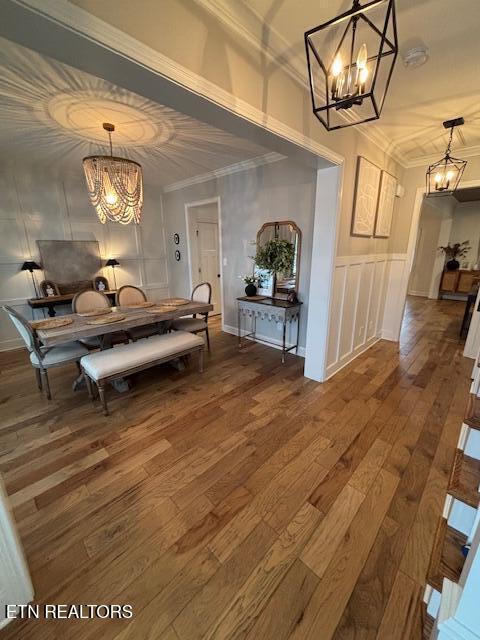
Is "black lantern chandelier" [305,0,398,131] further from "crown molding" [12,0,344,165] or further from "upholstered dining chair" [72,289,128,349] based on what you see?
"upholstered dining chair" [72,289,128,349]

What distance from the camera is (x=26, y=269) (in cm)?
392

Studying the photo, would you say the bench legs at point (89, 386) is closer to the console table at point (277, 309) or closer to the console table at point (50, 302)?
the console table at point (277, 309)

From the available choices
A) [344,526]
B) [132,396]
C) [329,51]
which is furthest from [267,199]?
[344,526]

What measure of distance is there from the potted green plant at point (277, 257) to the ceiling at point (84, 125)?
1.16 metres

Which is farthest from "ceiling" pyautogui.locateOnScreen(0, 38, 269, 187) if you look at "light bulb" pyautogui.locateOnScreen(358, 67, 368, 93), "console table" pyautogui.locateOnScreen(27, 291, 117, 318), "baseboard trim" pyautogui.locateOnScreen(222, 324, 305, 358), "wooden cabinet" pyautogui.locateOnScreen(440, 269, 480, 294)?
"wooden cabinet" pyautogui.locateOnScreen(440, 269, 480, 294)

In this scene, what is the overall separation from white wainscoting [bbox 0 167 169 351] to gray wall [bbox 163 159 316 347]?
1.23 metres

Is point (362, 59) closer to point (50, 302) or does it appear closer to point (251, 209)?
point (251, 209)

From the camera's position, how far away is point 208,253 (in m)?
5.38

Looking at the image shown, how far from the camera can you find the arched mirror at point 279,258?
3.30 m

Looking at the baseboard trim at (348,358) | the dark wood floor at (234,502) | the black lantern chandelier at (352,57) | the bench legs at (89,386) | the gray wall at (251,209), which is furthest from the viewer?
the gray wall at (251,209)

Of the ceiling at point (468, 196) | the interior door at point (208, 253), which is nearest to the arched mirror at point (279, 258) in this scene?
the interior door at point (208, 253)

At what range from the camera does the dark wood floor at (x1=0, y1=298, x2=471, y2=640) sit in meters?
1.09

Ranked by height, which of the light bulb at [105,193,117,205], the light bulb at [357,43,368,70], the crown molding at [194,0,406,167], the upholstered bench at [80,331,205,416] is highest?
the crown molding at [194,0,406,167]

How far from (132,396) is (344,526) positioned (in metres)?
2.09
